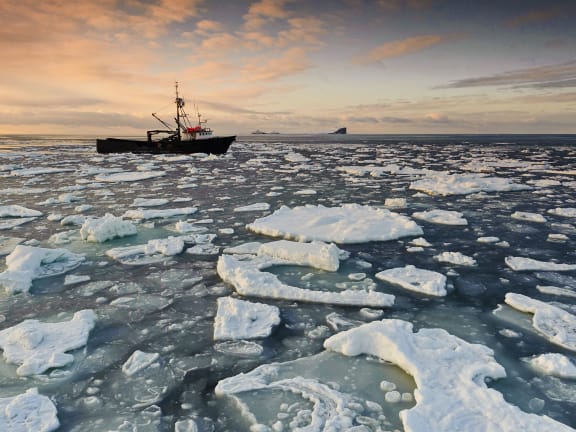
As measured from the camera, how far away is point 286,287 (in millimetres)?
4582

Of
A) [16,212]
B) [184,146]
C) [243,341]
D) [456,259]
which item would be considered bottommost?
[243,341]

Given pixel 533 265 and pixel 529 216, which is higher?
pixel 529 216

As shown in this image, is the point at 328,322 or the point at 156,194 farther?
the point at 156,194

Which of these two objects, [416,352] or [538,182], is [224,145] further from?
Result: [416,352]

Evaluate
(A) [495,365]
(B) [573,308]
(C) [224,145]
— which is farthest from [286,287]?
(C) [224,145]

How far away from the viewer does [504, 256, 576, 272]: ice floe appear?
5309 mm

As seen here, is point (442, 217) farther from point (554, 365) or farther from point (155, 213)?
point (155, 213)

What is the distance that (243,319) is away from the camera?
3.86 meters

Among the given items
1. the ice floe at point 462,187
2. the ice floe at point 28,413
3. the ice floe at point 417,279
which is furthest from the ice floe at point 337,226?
the ice floe at point 462,187

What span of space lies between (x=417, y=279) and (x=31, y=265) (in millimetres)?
5234

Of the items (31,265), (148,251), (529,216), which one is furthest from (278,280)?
(529,216)

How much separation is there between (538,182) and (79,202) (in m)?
16.4

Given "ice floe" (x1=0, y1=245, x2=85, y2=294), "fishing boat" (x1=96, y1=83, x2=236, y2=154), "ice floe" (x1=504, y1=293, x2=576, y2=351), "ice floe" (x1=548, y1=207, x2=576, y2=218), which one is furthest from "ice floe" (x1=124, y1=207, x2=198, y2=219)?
"fishing boat" (x1=96, y1=83, x2=236, y2=154)

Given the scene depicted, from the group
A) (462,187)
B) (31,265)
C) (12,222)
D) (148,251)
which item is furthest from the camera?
(462,187)
